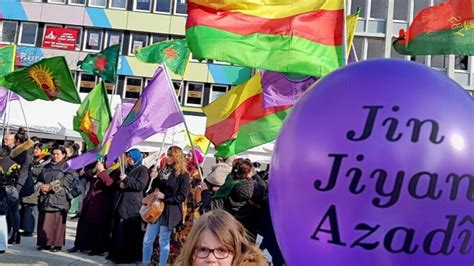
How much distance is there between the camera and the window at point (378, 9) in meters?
28.8

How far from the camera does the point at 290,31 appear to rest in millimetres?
4836

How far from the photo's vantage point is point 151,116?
7.84 metres

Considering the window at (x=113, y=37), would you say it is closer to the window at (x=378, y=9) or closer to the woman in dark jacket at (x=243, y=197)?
the window at (x=378, y=9)

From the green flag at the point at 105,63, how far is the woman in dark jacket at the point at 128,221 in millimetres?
4503

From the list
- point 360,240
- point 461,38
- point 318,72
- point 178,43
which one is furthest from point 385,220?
point 178,43

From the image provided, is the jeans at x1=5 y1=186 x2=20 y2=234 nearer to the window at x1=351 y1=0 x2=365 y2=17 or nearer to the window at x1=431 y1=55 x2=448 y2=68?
the window at x1=351 y1=0 x2=365 y2=17

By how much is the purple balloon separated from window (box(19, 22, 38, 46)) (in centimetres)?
3173

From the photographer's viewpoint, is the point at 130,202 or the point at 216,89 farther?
the point at 216,89

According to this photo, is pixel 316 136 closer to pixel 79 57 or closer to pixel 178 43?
pixel 178 43

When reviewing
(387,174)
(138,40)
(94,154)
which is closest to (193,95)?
(138,40)

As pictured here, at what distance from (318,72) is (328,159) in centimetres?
299

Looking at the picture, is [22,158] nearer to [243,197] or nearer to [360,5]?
[243,197]

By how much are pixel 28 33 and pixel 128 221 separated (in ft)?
87.2

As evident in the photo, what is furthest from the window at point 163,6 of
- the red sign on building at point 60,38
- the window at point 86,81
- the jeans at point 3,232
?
the jeans at point 3,232
